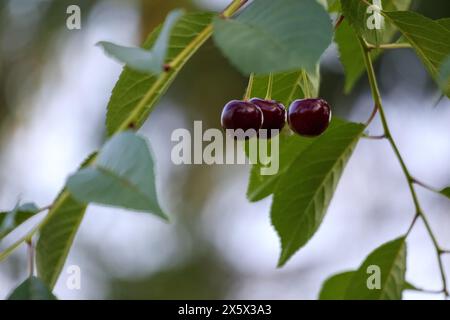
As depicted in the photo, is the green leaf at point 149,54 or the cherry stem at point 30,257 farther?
the cherry stem at point 30,257

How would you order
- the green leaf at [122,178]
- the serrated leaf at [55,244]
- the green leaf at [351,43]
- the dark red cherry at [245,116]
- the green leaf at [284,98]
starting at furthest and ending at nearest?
the green leaf at [351,43], the green leaf at [284,98], the dark red cherry at [245,116], the serrated leaf at [55,244], the green leaf at [122,178]

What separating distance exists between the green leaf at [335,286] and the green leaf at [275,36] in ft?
1.78

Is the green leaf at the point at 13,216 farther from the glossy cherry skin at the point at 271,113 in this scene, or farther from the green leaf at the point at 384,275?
the green leaf at the point at 384,275

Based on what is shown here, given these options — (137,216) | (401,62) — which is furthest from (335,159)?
(137,216)

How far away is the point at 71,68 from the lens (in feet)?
16.1

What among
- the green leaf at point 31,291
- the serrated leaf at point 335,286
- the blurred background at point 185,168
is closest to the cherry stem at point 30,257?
the green leaf at point 31,291

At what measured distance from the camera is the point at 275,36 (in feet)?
1.92

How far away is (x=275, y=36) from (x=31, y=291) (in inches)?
11.1

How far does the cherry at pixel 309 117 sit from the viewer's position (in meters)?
0.86
